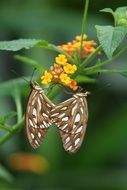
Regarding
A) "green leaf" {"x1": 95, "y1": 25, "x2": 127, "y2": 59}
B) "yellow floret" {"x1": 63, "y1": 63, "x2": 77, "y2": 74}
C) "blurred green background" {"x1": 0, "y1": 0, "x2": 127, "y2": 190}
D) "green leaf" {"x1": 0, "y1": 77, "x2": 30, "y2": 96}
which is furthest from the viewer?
"blurred green background" {"x1": 0, "y1": 0, "x2": 127, "y2": 190}

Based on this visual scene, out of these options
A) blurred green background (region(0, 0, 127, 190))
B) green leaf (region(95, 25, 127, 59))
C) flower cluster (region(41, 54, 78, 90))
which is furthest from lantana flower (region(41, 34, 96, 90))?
blurred green background (region(0, 0, 127, 190))

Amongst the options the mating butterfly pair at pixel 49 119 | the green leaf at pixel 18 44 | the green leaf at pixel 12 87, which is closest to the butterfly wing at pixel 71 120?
the mating butterfly pair at pixel 49 119

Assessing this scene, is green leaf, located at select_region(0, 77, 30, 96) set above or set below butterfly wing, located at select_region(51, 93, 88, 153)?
above

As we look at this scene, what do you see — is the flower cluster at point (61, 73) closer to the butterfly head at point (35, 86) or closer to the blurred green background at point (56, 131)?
the butterfly head at point (35, 86)

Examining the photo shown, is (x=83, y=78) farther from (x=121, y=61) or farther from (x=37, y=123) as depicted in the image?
(x=121, y=61)

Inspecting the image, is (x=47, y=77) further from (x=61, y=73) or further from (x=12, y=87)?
(x=12, y=87)

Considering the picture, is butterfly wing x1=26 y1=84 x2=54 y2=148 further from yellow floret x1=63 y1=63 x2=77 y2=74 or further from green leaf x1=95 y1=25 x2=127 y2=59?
green leaf x1=95 y1=25 x2=127 y2=59

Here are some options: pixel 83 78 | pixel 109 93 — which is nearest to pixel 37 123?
pixel 83 78

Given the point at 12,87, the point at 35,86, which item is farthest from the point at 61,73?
the point at 12,87
